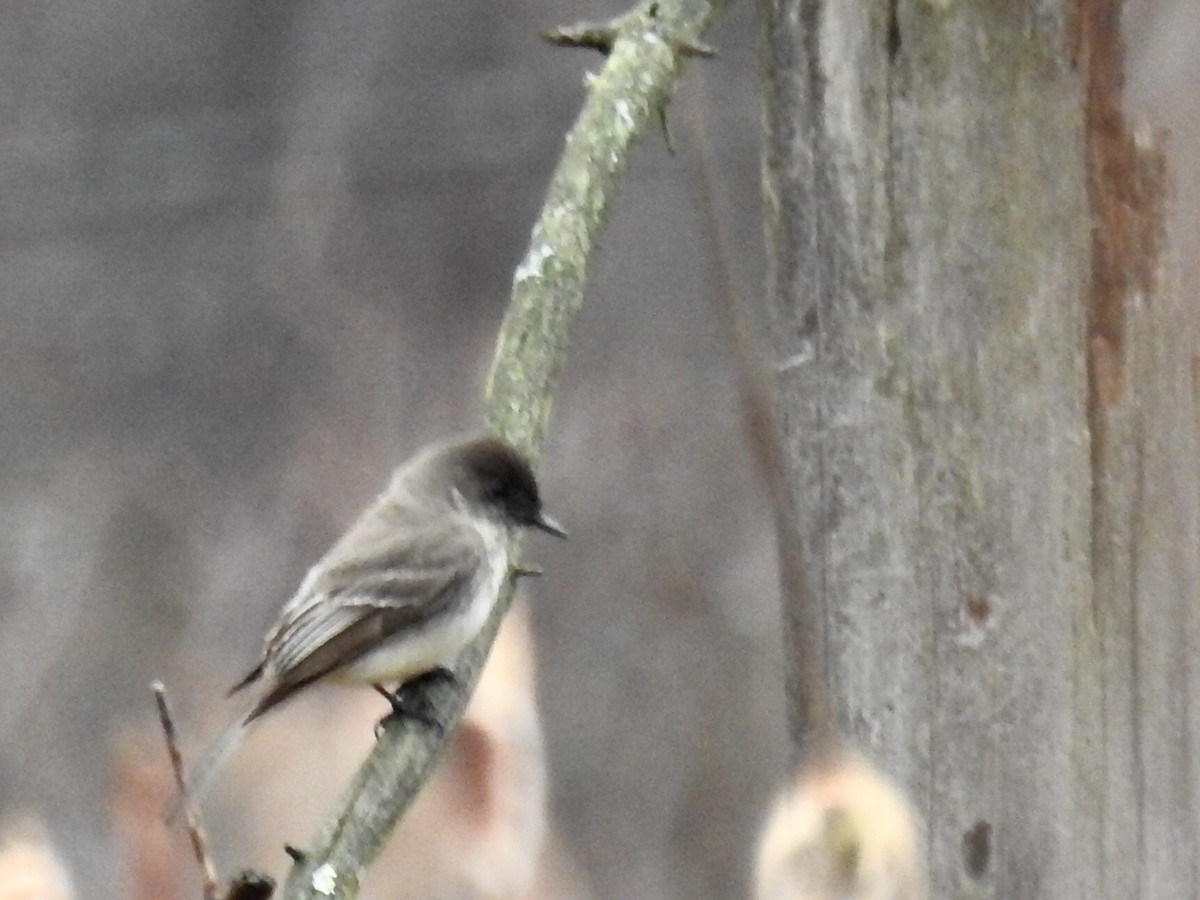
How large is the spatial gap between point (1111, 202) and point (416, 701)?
891mm

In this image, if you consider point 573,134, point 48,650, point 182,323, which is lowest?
point 48,650

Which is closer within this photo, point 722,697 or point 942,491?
point 942,491

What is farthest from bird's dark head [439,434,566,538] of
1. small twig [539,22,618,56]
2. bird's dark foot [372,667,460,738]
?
small twig [539,22,618,56]

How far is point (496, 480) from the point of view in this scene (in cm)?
268

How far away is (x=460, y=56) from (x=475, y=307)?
0.43 m

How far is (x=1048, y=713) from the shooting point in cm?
210

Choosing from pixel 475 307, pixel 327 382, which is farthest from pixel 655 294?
pixel 327 382

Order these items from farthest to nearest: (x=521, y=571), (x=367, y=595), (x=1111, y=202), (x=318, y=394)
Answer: (x=318, y=394) < (x=367, y=595) < (x=521, y=571) < (x=1111, y=202)

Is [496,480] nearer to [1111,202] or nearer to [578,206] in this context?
[578,206]

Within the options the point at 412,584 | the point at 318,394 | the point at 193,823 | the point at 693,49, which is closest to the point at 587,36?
the point at 693,49

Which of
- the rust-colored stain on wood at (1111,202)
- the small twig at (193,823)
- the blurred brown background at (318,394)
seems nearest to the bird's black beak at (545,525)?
the blurred brown background at (318,394)

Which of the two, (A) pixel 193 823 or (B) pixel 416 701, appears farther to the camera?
(B) pixel 416 701

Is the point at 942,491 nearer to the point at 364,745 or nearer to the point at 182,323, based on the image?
the point at 364,745

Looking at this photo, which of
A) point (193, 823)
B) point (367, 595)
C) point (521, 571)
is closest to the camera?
point (193, 823)
